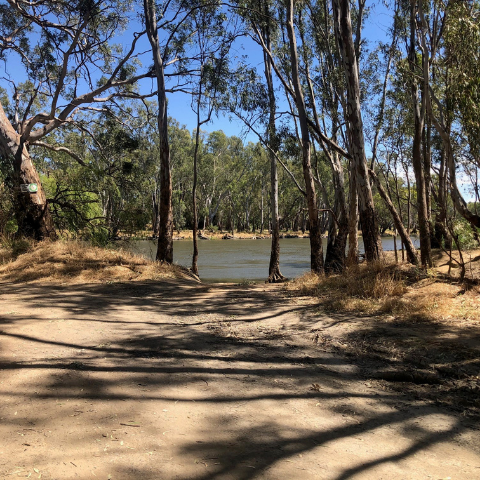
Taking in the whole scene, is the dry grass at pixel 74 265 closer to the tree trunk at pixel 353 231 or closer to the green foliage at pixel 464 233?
the tree trunk at pixel 353 231

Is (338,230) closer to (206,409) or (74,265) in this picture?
(74,265)

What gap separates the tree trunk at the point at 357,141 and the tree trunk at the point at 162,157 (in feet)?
16.1

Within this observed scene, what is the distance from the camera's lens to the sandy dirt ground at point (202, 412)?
2.18 metres

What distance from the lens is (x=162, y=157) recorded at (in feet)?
35.3

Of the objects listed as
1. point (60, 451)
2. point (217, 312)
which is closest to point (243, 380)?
point (60, 451)

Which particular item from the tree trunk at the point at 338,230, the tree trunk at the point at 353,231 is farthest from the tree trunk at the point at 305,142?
the tree trunk at the point at 338,230

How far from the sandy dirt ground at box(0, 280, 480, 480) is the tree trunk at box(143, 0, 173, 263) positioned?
6.08m

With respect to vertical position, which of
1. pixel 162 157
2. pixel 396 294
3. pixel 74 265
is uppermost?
pixel 162 157

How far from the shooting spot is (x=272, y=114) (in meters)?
14.0

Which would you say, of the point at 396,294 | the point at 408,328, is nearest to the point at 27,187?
the point at 396,294

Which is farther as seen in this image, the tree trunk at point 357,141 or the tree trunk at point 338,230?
the tree trunk at point 338,230

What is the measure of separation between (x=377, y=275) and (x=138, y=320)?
385cm

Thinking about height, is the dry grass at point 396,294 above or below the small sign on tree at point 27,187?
below

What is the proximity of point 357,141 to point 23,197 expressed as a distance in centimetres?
815
